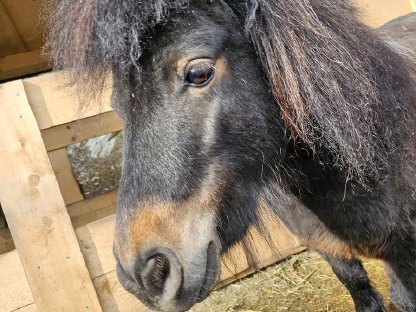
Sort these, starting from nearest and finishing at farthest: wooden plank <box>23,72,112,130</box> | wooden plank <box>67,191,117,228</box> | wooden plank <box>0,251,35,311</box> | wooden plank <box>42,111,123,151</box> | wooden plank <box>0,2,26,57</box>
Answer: wooden plank <box>0,251,35,311</box> → wooden plank <box>23,72,112,130</box> → wooden plank <box>42,111,123,151</box> → wooden plank <box>67,191,117,228</box> → wooden plank <box>0,2,26,57</box>

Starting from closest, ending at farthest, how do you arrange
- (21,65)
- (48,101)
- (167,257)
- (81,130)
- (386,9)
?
(167,257) < (48,101) < (81,130) < (386,9) < (21,65)

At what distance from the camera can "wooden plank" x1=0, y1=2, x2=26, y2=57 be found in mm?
4941

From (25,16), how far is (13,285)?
3.52 metres

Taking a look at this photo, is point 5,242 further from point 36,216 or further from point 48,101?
point 48,101

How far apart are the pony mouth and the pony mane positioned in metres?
0.45

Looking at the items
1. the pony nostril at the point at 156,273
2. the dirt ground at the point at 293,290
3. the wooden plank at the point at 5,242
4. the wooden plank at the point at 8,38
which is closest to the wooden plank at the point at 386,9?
the dirt ground at the point at 293,290

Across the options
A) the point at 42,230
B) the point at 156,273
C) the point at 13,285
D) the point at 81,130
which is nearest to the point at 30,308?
the point at 13,285

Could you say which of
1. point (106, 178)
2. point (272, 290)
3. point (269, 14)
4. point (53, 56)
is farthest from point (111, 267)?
point (106, 178)

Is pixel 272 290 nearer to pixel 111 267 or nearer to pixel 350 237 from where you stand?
pixel 111 267

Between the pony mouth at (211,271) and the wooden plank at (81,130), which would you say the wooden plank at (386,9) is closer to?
the wooden plank at (81,130)

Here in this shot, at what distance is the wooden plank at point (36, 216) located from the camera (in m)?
2.48

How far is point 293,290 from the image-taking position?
3080mm

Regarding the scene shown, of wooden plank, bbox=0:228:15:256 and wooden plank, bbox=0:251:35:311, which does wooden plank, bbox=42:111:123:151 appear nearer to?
wooden plank, bbox=0:251:35:311

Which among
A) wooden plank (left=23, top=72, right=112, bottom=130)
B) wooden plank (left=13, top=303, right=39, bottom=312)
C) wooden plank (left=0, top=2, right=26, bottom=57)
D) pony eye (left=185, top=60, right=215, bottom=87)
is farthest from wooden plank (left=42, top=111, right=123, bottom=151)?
wooden plank (left=0, top=2, right=26, bottom=57)
